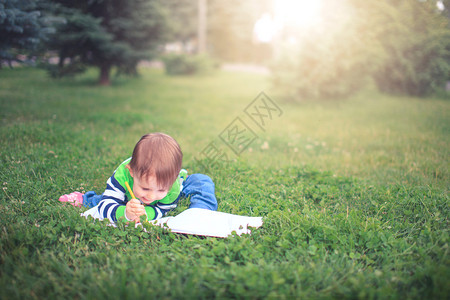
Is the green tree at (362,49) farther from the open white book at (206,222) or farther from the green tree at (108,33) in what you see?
the open white book at (206,222)

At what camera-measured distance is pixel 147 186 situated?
241cm

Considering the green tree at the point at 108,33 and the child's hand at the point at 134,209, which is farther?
the green tree at the point at 108,33

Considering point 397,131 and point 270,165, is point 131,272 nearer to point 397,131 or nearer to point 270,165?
point 270,165

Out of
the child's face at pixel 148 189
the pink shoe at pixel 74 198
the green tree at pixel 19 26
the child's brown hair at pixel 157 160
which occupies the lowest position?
the pink shoe at pixel 74 198

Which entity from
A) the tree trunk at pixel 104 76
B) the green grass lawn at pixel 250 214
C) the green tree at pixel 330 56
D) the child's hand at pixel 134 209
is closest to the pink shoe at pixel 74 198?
the green grass lawn at pixel 250 214

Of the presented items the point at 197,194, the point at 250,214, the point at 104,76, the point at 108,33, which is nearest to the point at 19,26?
the point at 197,194

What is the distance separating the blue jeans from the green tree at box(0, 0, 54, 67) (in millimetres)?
2932

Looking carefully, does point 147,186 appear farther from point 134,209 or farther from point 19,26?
point 19,26

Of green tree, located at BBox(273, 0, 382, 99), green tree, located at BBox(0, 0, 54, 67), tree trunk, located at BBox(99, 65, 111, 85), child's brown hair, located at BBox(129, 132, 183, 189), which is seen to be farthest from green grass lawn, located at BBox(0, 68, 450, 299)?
tree trunk, located at BBox(99, 65, 111, 85)

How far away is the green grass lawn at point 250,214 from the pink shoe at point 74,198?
0.39 ft

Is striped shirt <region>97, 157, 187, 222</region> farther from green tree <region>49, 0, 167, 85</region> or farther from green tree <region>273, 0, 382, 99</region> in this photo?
green tree <region>273, 0, 382, 99</region>

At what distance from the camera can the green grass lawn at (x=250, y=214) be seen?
1864mm

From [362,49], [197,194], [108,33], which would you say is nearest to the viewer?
[197,194]

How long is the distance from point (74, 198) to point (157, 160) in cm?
112
